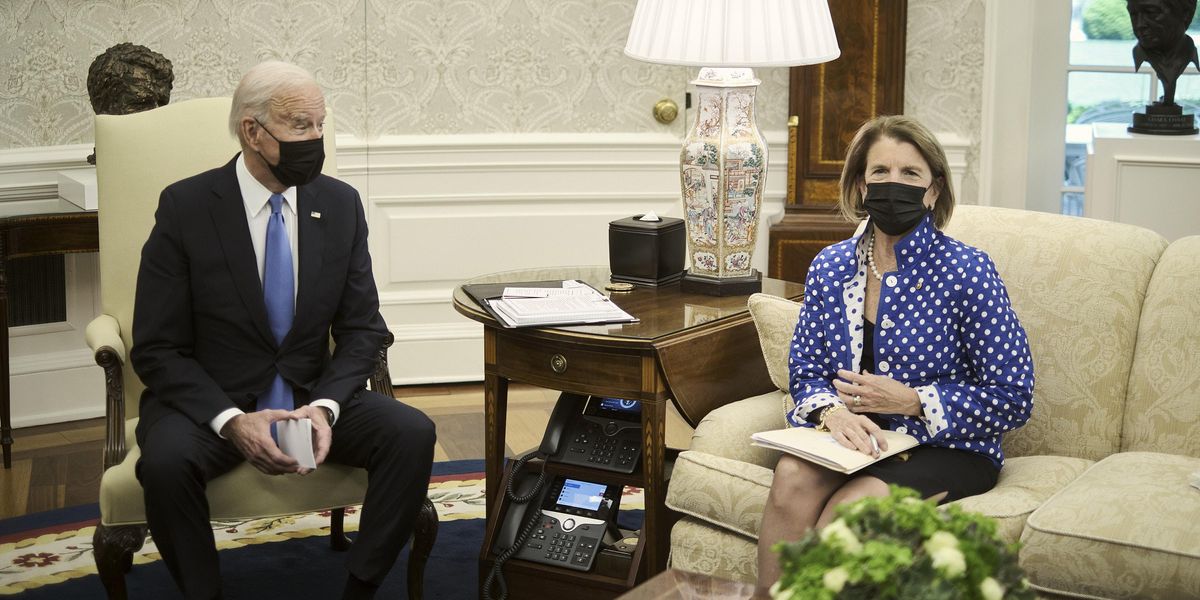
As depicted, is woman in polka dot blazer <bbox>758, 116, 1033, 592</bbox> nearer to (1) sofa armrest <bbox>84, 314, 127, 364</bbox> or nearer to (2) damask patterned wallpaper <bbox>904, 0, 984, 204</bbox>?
(1) sofa armrest <bbox>84, 314, 127, 364</bbox>

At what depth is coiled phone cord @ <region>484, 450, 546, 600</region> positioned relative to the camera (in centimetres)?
268

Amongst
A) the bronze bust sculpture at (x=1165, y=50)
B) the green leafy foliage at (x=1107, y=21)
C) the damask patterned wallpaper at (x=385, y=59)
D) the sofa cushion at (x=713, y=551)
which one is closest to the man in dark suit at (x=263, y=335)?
the sofa cushion at (x=713, y=551)

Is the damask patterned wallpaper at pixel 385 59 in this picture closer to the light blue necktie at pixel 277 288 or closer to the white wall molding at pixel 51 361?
the white wall molding at pixel 51 361

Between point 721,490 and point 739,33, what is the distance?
3.30 feet

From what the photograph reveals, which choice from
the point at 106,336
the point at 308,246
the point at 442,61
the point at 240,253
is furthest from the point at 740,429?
the point at 442,61

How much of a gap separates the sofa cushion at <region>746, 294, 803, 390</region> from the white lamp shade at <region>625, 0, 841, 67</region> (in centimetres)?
52

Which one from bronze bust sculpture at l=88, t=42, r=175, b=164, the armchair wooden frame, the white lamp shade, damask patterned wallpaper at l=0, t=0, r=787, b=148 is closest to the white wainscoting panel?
damask patterned wallpaper at l=0, t=0, r=787, b=148

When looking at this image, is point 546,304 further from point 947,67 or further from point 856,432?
point 947,67

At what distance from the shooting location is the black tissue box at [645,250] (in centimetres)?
293

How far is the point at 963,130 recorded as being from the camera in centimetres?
448

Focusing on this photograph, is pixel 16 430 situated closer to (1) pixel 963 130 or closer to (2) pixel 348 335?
(2) pixel 348 335

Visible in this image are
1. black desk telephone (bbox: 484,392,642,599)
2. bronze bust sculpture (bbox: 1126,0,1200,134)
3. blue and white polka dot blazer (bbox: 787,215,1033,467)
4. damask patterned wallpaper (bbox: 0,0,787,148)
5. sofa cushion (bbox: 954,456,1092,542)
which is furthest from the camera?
bronze bust sculpture (bbox: 1126,0,1200,134)

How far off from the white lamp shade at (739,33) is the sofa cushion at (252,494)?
1.13m

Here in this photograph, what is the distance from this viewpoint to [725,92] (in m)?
2.83
